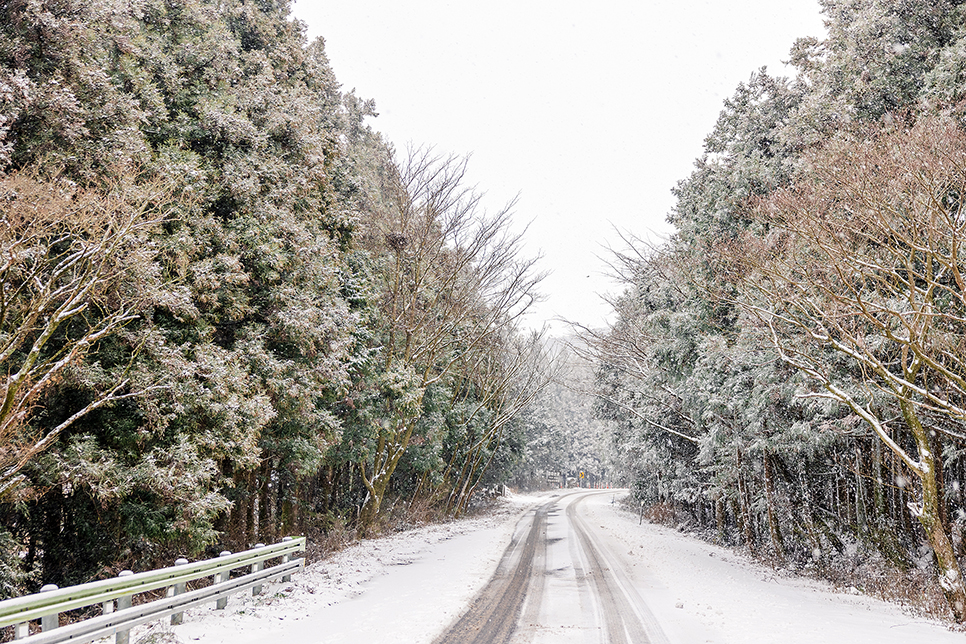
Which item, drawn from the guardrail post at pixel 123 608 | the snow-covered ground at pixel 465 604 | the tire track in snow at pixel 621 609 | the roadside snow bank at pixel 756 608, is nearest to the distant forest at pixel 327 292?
the roadside snow bank at pixel 756 608

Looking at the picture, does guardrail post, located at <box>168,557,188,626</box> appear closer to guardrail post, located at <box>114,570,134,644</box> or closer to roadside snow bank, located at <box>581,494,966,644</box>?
guardrail post, located at <box>114,570,134,644</box>

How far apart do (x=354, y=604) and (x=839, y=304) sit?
28.8ft

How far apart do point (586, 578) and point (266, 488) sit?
855 cm

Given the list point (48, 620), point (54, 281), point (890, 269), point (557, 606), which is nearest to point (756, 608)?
point (557, 606)

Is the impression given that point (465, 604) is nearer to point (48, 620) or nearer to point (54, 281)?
point (48, 620)

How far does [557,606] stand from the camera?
8008 mm

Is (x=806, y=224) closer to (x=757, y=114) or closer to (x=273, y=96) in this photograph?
(x=757, y=114)

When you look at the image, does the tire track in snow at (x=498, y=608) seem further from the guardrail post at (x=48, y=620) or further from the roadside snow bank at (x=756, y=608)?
the guardrail post at (x=48, y=620)

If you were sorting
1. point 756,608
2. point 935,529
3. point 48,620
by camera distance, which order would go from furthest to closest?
point 756,608 → point 935,529 → point 48,620

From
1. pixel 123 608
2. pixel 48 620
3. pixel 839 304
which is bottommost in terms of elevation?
pixel 123 608

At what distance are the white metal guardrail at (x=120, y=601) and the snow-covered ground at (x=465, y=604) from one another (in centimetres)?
30

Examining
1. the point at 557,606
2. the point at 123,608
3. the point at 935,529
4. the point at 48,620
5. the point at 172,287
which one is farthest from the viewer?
the point at 172,287

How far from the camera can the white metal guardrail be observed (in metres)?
4.33

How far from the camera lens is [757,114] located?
46.4 feet
